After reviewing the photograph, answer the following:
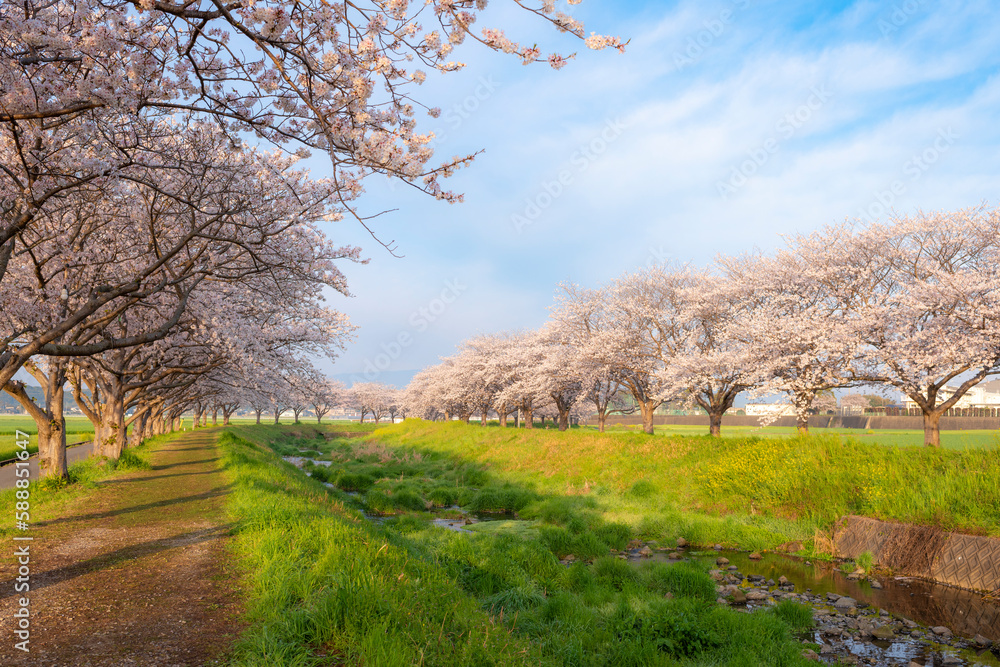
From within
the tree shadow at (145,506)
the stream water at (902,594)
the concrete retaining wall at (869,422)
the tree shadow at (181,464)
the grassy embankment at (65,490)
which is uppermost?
the grassy embankment at (65,490)

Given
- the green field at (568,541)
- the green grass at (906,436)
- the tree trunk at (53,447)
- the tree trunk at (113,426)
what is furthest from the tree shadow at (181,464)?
the green grass at (906,436)

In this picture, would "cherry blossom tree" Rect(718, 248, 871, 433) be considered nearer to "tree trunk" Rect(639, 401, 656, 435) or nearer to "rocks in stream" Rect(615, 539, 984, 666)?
"tree trunk" Rect(639, 401, 656, 435)

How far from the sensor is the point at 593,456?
963 inches

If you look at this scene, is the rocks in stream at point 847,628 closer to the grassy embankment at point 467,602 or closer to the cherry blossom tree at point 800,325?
the grassy embankment at point 467,602

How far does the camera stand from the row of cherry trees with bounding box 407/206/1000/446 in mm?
21953

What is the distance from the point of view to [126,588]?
705 cm

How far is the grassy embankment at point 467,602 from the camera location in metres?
5.47

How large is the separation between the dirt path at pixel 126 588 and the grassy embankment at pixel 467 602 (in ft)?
1.48

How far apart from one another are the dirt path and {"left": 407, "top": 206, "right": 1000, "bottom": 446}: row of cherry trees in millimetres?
24701

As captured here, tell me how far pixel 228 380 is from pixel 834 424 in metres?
62.7

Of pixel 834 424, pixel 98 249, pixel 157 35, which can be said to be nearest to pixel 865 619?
pixel 157 35

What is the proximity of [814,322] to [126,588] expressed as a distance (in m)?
26.9

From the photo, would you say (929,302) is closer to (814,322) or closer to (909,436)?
(814,322)

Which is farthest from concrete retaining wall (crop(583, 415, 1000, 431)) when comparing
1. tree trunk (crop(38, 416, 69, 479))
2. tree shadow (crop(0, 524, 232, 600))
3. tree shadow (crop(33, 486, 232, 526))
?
tree trunk (crop(38, 416, 69, 479))
